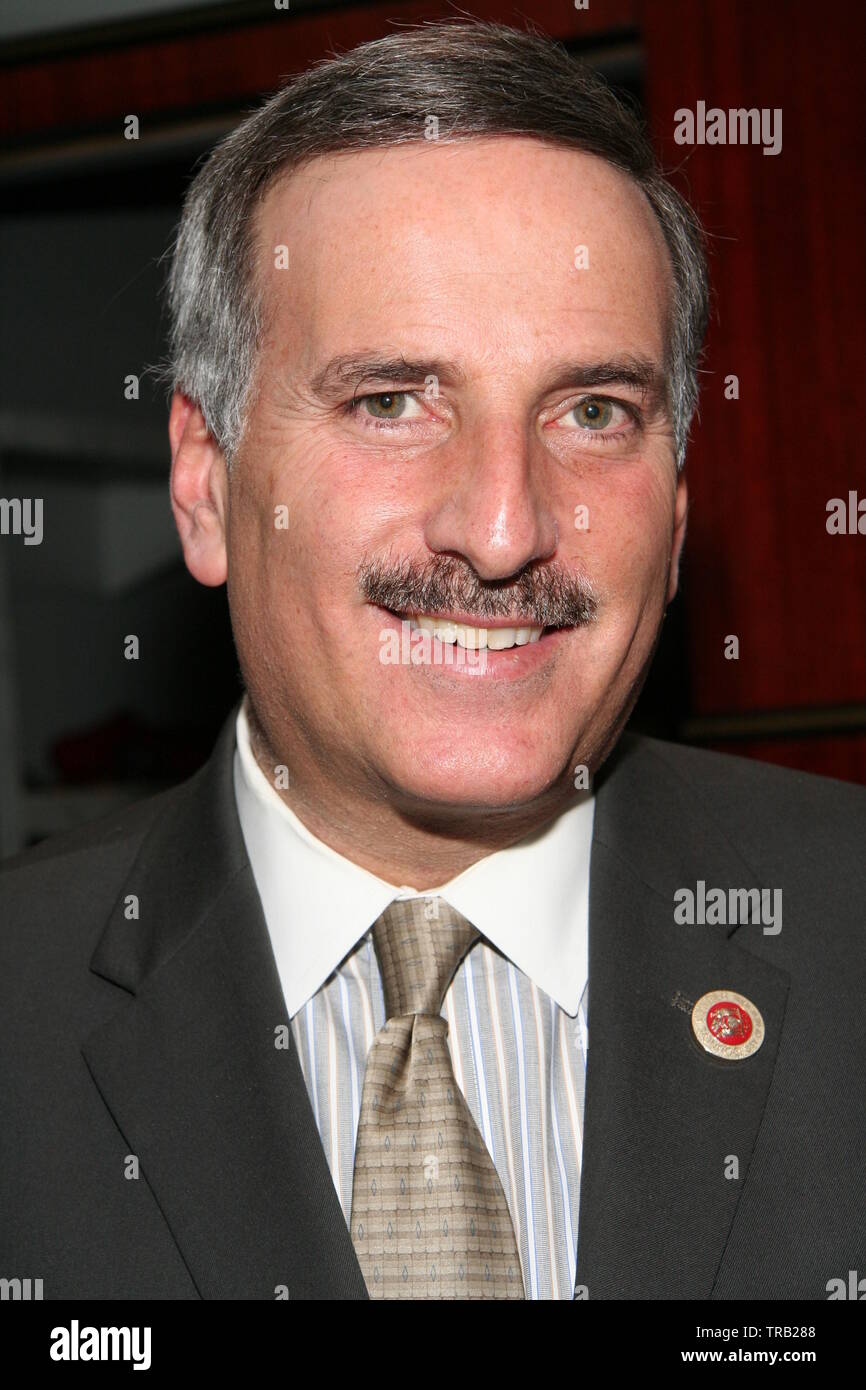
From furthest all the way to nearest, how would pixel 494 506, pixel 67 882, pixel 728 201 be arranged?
pixel 728 201, pixel 67 882, pixel 494 506

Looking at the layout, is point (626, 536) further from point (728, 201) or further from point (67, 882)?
point (728, 201)

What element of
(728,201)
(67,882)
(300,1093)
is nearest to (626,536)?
(300,1093)

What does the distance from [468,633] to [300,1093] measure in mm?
471

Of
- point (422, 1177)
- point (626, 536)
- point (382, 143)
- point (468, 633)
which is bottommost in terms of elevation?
point (422, 1177)

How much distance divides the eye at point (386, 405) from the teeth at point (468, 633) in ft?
0.67

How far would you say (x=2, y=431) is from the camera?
3637 millimetres

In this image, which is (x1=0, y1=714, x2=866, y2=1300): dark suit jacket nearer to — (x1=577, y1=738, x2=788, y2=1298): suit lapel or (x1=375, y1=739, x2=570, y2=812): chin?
(x1=577, y1=738, x2=788, y2=1298): suit lapel

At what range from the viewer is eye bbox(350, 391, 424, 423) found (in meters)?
1.42

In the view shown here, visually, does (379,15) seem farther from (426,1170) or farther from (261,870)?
(426,1170)

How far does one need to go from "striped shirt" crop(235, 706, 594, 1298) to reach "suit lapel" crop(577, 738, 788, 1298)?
0.16 ft

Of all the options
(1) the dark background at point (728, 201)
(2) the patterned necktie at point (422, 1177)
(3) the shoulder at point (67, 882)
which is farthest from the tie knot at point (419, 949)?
(1) the dark background at point (728, 201)

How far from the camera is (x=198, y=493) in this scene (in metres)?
1.67

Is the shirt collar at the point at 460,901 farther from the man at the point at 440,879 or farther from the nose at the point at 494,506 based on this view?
the nose at the point at 494,506
